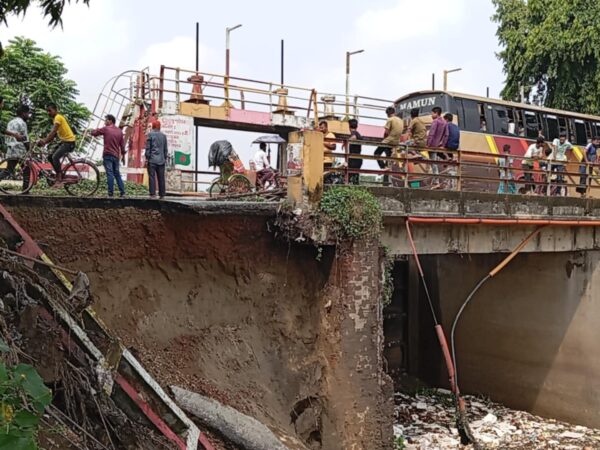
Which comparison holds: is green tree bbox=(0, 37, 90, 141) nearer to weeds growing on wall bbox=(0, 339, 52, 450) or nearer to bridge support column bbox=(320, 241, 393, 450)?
bridge support column bbox=(320, 241, 393, 450)

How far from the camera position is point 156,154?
32.7 ft

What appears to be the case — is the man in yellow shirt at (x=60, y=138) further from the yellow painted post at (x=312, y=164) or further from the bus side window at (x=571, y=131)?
the bus side window at (x=571, y=131)

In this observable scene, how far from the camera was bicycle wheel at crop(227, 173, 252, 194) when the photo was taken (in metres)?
11.7

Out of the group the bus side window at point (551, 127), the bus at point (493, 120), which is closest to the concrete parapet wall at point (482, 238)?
the bus at point (493, 120)

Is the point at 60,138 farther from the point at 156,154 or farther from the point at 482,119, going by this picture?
the point at 482,119

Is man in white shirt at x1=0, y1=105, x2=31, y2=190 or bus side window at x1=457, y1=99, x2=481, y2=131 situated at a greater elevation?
bus side window at x1=457, y1=99, x2=481, y2=131

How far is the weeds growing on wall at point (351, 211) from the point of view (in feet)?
28.6

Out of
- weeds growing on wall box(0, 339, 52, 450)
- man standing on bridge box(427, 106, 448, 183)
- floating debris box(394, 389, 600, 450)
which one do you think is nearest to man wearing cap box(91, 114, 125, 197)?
man standing on bridge box(427, 106, 448, 183)

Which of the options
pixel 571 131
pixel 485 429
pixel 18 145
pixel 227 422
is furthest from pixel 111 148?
pixel 571 131

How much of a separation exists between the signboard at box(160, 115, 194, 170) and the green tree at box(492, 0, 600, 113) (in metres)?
14.2

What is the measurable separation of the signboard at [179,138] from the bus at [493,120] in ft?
19.6

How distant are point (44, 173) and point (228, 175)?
3836 millimetres

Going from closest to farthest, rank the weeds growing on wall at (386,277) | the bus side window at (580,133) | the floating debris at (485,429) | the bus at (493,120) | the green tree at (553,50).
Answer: the weeds growing on wall at (386,277) → the floating debris at (485,429) → the bus at (493,120) → the bus side window at (580,133) → the green tree at (553,50)

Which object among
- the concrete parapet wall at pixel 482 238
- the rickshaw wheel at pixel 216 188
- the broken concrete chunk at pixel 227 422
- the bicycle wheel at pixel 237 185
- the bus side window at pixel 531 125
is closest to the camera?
the broken concrete chunk at pixel 227 422
